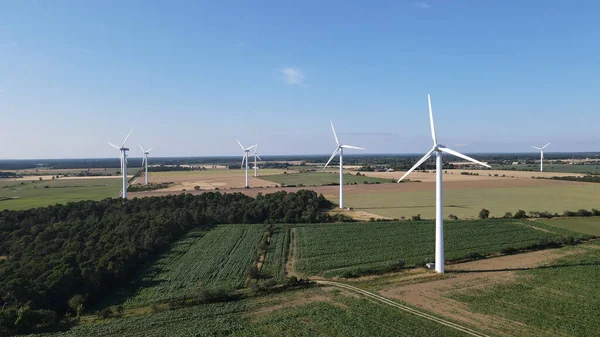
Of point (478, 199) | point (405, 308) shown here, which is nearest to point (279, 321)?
point (405, 308)

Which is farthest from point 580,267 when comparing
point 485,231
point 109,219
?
point 109,219

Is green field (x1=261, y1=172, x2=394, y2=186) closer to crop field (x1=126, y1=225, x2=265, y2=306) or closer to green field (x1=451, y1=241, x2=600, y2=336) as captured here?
crop field (x1=126, y1=225, x2=265, y2=306)

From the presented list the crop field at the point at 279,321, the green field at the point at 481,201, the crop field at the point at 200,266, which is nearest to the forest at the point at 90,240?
the crop field at the point at 200,266

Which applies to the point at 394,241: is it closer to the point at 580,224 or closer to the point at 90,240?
the point at 580,224

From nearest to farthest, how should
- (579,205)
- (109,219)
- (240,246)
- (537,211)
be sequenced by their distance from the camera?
(240,246) < (109,219) < (537,211) < (579,205)

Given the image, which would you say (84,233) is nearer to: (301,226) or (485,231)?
(301,226)

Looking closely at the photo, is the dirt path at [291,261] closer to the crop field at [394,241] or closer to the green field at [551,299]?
the crop field at [394,241]
